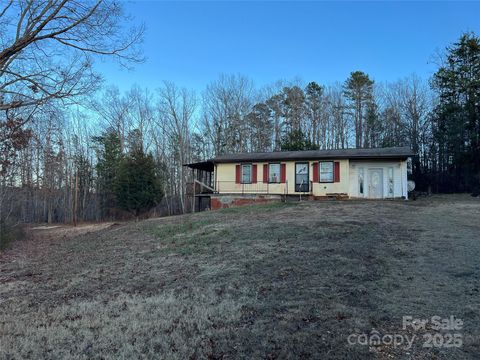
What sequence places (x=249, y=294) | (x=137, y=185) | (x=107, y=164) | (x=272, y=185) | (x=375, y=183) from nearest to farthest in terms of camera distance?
(x=249, y=294) → (x=375, y=183) → (x=272, y=185) → (x=137, y=185) → (x=107, y=164)

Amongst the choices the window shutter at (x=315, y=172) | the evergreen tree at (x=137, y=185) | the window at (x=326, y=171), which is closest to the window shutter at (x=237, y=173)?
the window shutter at (x=315, y=172)

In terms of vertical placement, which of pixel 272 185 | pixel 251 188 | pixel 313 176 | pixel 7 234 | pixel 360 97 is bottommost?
pixel 7 234

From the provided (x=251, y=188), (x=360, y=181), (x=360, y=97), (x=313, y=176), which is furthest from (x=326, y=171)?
(x=360, y=97)

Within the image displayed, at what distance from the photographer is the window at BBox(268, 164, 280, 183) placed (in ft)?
67.6

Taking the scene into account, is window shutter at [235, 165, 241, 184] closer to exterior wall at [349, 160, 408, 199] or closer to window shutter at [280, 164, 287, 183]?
window shutter at [280, 164, 287, 183]

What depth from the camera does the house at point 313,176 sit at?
1873 cm

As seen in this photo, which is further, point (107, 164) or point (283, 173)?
point (107, 164)

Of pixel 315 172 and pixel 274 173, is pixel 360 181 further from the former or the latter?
pixel 274 173

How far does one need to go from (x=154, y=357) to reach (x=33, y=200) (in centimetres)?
3440

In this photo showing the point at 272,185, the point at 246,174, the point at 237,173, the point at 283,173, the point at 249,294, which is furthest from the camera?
the point at 237,173

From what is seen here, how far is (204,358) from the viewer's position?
3.27m

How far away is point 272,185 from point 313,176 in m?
2.50

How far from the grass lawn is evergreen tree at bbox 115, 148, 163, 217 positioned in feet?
47.9

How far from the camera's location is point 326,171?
768 inches
